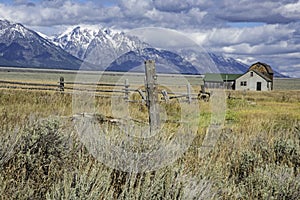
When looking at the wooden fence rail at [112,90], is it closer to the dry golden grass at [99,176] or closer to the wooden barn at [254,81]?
the dry golden grass at [99,176]

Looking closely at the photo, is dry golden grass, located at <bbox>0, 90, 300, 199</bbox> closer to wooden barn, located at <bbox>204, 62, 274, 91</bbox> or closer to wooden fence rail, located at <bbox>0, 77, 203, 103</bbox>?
wooden fence rail, located at <bbox>0, 77, 203, 103</bbox>

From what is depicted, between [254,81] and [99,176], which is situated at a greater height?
[254,81]

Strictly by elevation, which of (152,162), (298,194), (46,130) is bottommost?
(298,194)

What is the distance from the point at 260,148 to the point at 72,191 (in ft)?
13.0

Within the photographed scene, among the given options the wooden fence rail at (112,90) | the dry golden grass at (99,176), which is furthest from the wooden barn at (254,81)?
the dry golden grass at (99,176)

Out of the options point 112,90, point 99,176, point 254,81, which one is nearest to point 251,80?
point 254,81

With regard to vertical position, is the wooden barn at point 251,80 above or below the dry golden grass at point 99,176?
above

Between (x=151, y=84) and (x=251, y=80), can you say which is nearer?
(x=151, y=84)

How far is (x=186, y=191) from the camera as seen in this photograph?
3773 millimetres

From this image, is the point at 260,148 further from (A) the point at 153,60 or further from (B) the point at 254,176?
(A) the point at 153,60

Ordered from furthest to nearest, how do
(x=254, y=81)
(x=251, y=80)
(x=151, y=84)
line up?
(x=254, y=81)
(x=251, y=80)
(x=151, y=84)

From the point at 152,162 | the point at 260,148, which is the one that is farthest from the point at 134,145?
the point at 260,148

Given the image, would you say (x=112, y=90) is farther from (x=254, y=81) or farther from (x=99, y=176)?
(x=254, y=81)

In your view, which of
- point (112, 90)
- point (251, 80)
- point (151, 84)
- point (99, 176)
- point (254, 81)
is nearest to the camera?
point (99, 176)
